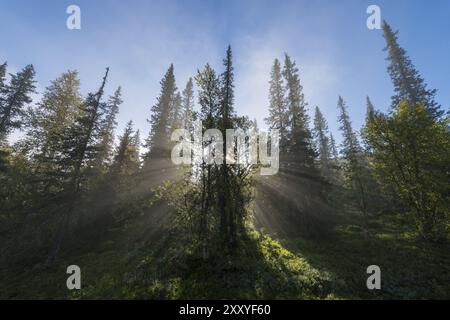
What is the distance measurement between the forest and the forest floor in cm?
10

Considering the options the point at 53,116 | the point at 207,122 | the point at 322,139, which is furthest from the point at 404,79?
the point at 53,116

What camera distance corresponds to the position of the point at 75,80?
2961cm

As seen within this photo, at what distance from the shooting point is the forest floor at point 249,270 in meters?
10.6

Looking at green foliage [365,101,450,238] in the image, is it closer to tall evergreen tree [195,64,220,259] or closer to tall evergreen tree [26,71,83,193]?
tall evergreen tree [195,64,220,259]

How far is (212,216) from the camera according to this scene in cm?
1550

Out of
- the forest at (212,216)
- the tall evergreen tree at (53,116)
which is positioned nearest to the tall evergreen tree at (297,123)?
the forest at (212,216)

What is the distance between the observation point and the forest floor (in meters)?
10.6

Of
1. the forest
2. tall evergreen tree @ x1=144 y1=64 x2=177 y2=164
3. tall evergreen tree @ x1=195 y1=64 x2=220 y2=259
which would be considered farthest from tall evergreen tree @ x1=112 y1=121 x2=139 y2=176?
tall evergreen tree @ x1=195 y1=64 x2=220 y2=259

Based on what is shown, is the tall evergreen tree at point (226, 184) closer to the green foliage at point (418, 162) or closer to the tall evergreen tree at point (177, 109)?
the green foliage at point (418, 162)

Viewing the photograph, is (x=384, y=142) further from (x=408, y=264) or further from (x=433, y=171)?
(x=408, y=264)

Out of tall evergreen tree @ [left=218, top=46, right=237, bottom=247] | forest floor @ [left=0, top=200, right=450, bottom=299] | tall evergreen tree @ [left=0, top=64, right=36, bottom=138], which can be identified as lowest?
forest floor @ [left=0, top=200, right=450, bottom=299]

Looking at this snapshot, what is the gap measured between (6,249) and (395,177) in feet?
104
